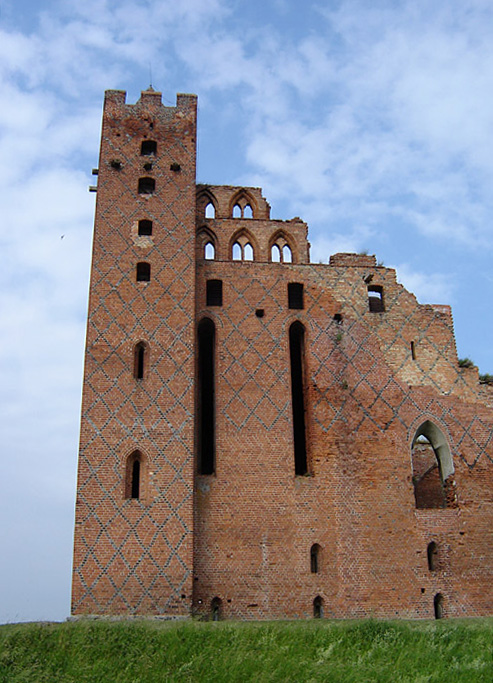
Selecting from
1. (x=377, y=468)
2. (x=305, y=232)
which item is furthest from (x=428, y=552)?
(x=305, y=232)

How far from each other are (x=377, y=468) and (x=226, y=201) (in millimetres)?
9690

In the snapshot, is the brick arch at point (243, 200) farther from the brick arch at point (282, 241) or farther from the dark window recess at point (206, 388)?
the dark window recess at point (206, 388)

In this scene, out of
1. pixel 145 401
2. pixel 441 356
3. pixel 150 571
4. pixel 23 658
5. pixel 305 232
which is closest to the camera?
pixel 23 658

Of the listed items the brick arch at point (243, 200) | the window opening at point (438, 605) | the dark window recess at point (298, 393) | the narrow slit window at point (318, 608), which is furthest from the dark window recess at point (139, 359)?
the window opening at point (438, 605)

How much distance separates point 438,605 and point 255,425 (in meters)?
6.35

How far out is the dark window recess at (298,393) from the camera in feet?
63.7

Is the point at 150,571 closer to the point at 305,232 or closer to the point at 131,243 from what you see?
the point at 131,243

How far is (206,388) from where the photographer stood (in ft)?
66.5

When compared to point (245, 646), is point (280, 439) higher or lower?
higher

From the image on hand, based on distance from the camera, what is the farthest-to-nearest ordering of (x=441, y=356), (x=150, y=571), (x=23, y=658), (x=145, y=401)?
1. (x=441, y=356)
2. (x=145, y=401)
3. (x=150, y=571)
4. (x=23, y=658)

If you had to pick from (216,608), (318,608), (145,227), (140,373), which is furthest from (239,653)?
(145,227)

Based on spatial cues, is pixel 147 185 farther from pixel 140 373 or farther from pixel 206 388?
pixel 206 388

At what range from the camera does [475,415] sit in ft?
64.0

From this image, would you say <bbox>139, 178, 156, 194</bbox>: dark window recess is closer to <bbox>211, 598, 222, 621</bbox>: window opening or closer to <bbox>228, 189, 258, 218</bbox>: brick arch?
<bbox>228, 189, 258, 218</bbox>: brick arch
